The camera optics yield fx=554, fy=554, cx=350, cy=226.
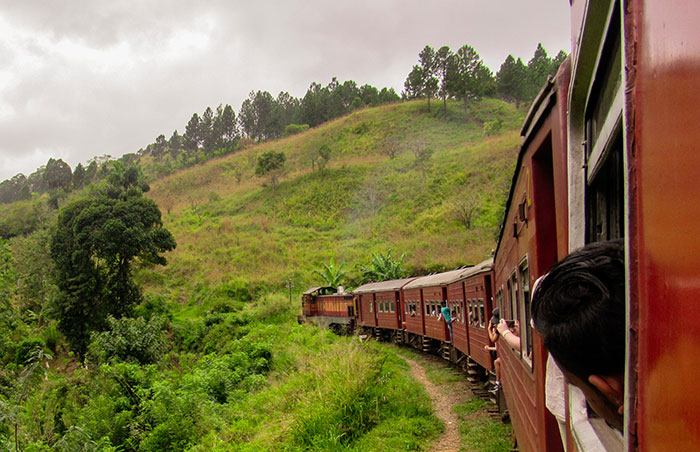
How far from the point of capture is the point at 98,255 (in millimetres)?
28109

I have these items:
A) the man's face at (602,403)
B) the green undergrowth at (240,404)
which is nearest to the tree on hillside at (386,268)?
the green undergrowth at (240,404)

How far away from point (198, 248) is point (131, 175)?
9.76 metres

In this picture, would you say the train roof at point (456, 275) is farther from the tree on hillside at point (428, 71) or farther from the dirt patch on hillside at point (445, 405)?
the tree on hillside at point (428, 71)

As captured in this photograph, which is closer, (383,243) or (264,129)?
(383,243)

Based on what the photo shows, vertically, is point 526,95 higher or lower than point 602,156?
higher

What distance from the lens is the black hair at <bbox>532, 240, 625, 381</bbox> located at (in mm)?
1246

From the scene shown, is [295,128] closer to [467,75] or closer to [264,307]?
[467,75]

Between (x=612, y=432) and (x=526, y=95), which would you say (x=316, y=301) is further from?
(x=526, y=95)

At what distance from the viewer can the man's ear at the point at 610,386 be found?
1295 millimetres

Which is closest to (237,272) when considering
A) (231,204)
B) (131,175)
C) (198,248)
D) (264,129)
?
(198,248)

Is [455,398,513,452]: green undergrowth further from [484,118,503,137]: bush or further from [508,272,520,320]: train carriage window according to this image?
[484,118,503,137]: bush

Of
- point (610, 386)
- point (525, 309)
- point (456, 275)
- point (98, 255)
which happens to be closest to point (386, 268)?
point (98, 255)

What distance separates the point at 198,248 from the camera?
154ft

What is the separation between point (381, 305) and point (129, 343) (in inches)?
391
